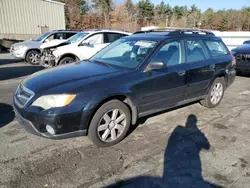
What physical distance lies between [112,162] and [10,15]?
23528mm

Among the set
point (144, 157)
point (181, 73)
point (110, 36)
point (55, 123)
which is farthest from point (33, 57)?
point (144, 157)

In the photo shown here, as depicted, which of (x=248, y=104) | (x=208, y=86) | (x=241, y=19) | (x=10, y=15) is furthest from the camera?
(x=241, y=19)

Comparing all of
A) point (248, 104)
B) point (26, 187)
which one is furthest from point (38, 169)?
point (248, 104)

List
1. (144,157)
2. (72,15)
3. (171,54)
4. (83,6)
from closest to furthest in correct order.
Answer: (144,157) → (171,54) → (72,15) → (83,6)

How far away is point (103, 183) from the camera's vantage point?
102 inches

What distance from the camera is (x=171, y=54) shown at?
13.4ft

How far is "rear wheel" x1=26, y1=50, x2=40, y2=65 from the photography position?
10.9 metres

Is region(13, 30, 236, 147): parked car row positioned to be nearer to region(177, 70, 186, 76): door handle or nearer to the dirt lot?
region(177, 70, 186, 76): door handle

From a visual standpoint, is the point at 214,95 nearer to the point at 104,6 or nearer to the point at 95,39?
the point at 95,39

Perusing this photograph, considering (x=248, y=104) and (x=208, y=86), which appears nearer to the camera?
(x=208, y=86)

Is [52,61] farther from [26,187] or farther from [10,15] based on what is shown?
[10,15]

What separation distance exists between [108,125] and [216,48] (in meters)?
3.34

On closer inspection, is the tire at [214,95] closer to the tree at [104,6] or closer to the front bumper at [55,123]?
the front bumper at [55,123]

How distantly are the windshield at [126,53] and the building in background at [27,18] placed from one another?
21082mm
